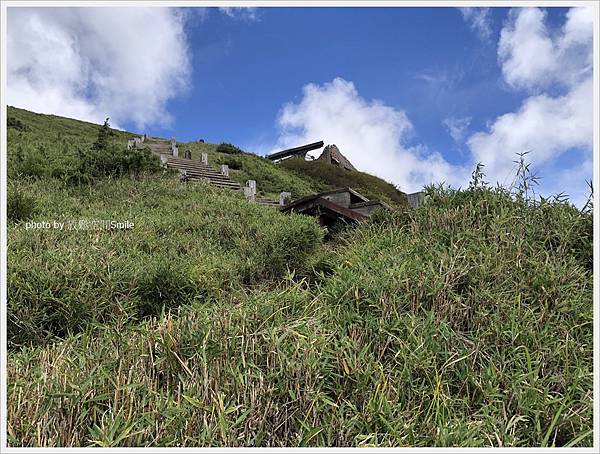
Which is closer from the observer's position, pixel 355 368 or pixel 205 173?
pixel 355 368

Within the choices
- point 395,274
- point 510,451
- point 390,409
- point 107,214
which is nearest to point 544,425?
point 510,451

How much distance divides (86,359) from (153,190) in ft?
25.1

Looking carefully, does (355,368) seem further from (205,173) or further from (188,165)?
(188,165)

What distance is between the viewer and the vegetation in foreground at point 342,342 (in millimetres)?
1823

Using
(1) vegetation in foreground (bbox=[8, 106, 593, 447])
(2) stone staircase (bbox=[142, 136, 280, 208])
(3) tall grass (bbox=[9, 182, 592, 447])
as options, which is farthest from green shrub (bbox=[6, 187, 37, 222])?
(2) stone staircase (bbox=[142, 136, 280, 208])

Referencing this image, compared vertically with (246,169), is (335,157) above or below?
above

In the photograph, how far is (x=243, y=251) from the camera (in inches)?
217

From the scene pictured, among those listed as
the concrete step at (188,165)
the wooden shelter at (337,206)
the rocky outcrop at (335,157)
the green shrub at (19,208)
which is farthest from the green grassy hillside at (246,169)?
the rocky outcrop at (335,157)

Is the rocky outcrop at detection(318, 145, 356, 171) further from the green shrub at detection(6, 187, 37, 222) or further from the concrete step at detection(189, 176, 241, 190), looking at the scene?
the green shrub at detection(6, 187, 37, 222)

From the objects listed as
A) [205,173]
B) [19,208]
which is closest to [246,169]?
[205,173]

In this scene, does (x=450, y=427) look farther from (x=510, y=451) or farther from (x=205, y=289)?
(x=205, y=289)

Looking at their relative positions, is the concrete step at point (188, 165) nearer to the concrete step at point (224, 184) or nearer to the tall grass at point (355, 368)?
the concrete step at point (224, 184)

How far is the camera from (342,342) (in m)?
2.33

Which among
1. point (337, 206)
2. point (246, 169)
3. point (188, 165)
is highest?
point (246, 169)
